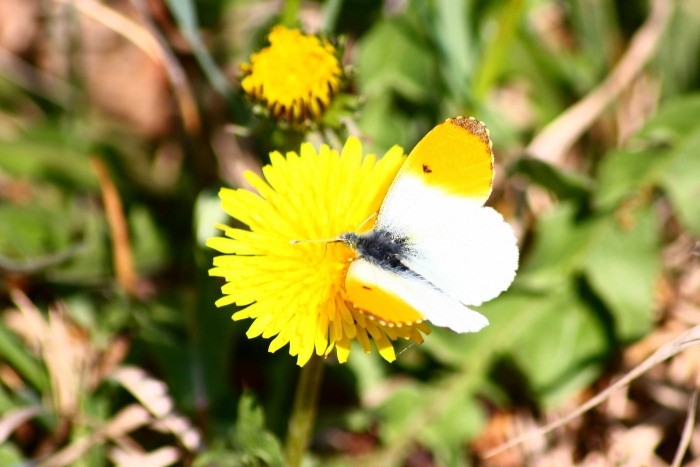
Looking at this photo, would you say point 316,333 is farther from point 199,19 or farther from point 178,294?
point 199,19

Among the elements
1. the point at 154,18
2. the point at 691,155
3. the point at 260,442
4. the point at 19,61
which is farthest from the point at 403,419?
the point at 19,61

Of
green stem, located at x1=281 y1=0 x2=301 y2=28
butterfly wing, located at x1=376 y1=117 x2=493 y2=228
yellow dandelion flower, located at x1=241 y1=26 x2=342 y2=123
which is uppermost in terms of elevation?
green stem, located at x1=281 y1=0 x2=301 y2=28

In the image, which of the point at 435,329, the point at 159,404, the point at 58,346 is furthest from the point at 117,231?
the point at 435,329

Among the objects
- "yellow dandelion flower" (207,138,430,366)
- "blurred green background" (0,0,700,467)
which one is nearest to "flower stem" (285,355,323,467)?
"yellow dandelion flower" (207,138,430,366)

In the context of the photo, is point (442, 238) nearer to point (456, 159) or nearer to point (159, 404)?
point (456, 159)

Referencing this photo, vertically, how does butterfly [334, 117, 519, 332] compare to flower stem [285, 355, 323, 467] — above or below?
above

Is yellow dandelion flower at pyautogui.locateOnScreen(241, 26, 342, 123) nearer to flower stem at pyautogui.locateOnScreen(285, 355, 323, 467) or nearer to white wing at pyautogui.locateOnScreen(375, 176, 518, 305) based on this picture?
white wing at pyautogui.locateOnScreen(375, 176, 518, 305)

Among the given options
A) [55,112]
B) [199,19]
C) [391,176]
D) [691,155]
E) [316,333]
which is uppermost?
[199,19]
